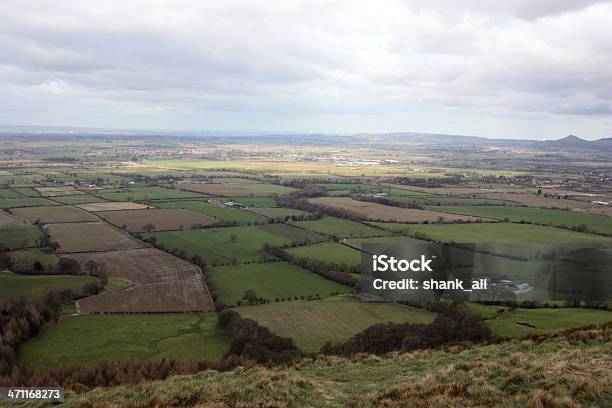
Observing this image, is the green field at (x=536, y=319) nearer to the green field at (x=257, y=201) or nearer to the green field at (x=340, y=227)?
the green field at (x=340, y=227)

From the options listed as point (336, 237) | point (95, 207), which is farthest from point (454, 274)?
point (95, 207)

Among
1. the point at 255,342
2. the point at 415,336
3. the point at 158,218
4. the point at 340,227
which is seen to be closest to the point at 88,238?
the point at 158,218

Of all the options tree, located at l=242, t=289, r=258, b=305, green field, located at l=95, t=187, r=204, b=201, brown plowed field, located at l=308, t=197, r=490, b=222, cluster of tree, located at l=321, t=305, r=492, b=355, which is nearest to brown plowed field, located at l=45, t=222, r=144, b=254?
tree, located at l=242, t=289, r=258, b=305

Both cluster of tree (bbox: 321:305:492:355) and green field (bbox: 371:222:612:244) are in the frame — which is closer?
cluster of tree (bbox: 321:305:492:355)

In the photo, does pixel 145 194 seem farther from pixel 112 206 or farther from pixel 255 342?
pixel 255 342

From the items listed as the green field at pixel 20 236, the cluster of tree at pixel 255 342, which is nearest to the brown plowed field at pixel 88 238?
the green field at pixel 20 236

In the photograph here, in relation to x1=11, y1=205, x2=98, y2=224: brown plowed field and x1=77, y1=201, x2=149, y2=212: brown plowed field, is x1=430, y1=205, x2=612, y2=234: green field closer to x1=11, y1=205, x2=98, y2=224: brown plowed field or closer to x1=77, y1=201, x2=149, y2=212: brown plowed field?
x1=77, y1=201, x2=149, y2=212: brown plowed field
